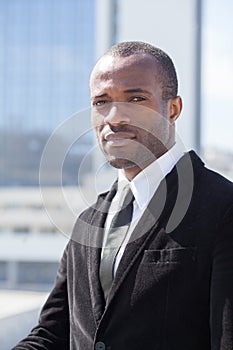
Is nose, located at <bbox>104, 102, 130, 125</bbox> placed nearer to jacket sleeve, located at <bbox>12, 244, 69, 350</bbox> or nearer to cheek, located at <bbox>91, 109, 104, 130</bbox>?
cheek, located at <bbox>91, 109, 104, 130</bbox>

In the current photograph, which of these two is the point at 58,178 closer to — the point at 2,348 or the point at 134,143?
the point at 134,143

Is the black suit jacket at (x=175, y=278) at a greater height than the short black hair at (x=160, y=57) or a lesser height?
lesser

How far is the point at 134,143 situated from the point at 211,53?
408 cm

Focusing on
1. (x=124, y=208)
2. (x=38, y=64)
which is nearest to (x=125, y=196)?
(x=124, y=208)

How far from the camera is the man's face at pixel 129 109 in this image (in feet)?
2.09

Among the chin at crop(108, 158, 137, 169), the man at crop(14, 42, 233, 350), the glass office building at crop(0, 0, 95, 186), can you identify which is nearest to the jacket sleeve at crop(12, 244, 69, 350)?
the man at crop(14, 42, 233, 350)

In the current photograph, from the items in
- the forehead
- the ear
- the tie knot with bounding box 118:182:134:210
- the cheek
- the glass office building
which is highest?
the glass office building

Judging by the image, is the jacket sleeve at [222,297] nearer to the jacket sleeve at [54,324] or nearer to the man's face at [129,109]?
Result: the man's face at [129,109]

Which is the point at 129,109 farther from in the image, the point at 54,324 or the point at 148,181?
the point at 54,324

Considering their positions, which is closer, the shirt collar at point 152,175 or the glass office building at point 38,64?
the shirt collar at point 152,175

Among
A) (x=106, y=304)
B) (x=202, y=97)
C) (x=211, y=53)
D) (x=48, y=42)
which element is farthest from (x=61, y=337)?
(x=48, y=42)

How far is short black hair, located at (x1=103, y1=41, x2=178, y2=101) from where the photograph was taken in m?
0.64

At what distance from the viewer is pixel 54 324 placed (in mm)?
777

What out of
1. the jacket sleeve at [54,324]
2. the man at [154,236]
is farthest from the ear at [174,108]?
the jacket sleeve at [54,324]
